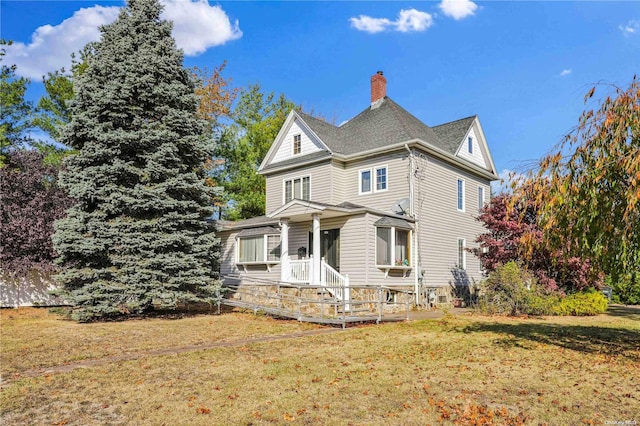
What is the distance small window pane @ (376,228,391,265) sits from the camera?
59.0 feet

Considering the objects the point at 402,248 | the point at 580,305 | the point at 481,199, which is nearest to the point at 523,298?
the point at 580,305

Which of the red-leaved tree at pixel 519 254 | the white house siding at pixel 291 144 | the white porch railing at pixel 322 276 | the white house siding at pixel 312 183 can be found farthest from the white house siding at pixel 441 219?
the white house siding at pixel 291 144

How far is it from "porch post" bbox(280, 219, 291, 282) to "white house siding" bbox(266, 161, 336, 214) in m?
2.43

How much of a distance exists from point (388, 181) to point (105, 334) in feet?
42.2

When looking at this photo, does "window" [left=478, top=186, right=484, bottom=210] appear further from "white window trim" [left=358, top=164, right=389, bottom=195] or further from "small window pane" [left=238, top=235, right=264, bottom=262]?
"small window pane" [left=238, top=235, right=264, bottom=262]

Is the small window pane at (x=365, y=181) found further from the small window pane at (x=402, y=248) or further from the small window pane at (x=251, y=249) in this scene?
the small window pane at (x=251, y=249)

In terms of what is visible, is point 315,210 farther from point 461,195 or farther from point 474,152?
point 474,152

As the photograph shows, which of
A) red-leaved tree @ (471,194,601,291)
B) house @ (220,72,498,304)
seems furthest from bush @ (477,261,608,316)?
house @ (220,72,498,304)

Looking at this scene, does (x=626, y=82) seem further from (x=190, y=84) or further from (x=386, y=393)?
(x=190, y=84)

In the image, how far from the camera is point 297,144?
75.2 feet

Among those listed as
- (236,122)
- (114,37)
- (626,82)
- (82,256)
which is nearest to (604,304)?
(626,82)

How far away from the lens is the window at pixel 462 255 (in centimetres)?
2228

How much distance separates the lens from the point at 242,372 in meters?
7.23

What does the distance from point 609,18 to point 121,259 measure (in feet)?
51.9
